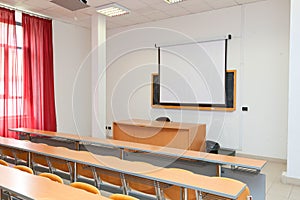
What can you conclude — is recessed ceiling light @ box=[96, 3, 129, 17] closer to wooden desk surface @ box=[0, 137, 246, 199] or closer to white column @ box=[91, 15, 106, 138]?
white column @ box=[91, 15, 106, 138]

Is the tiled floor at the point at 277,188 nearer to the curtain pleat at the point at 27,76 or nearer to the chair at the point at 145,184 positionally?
the chair at the point at 145,184

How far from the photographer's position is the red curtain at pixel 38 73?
5727 millimetres

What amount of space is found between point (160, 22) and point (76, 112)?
3.56 m

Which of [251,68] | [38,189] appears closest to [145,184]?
[38,189]

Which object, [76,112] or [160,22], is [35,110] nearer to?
[76,112]

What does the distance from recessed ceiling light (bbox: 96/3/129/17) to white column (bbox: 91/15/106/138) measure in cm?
45

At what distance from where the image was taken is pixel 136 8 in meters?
5.55

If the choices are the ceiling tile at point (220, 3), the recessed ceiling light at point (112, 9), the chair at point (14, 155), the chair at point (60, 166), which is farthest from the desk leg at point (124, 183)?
the ceiling tile at point (220, 3)

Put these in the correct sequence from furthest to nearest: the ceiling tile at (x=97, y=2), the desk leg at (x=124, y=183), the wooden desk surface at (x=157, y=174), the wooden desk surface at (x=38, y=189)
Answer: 1. the ceiling tile at (x=97, y=2)
2. the desk leg at (x=124, y=183)
3. the wooden desk surface at (x=157, y=174)
4. the wooden desk surface at (x=38, y=189)

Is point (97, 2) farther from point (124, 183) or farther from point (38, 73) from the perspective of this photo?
point (124, 183)

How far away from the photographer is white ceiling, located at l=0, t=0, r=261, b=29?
16.9 feet

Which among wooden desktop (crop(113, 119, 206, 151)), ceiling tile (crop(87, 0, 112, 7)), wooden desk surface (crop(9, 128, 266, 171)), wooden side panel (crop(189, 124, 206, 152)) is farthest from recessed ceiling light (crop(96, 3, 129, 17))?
wooden side panel (crop(189, 124, 206, 152))

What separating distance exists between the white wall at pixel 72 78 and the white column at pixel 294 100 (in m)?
5.48

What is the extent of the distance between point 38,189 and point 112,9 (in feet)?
14.7
